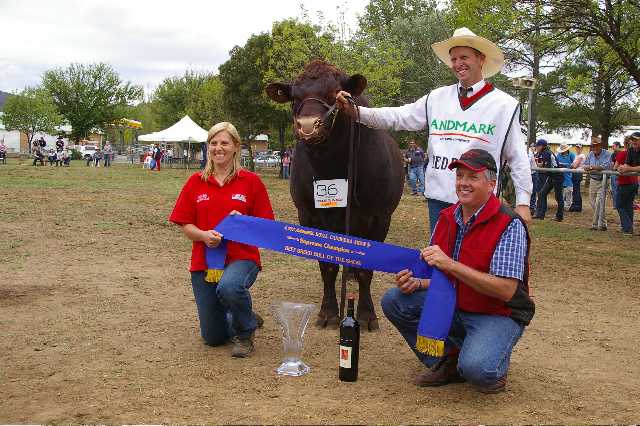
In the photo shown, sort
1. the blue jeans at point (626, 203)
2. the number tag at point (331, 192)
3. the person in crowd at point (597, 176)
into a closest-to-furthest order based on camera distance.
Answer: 1. the number tag at point (331, 192)
2. the blue jeans at point (626, 203)
3. the person in crowd at point (597, 176)

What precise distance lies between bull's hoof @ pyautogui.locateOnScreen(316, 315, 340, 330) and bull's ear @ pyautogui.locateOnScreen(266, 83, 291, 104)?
1883 millimetres

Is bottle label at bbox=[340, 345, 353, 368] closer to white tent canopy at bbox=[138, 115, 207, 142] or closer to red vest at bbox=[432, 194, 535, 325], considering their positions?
red vest at bbox=[432, 194, 535, 325]

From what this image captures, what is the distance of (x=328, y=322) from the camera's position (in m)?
5.28

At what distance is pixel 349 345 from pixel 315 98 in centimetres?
181

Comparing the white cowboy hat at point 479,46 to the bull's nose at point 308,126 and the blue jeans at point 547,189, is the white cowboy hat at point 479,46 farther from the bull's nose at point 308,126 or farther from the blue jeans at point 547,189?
the blue jeans at point 547,189

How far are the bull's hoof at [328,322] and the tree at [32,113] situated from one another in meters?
53.5

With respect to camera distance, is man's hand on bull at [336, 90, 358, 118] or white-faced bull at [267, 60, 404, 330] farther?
white-faced bull at [267, 60, 404, 330]

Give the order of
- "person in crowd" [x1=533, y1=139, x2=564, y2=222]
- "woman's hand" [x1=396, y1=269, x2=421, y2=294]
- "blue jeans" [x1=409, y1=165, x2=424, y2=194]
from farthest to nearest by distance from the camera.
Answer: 1. "blue jeans" [x1=409, y1=165, x2=424, y2=194]
2. "person in crowd" [x1=533, y1=139, x2=564, y2=222]
3. "woman's hand" [x1=396, y1=269, x2=421, y2=294]

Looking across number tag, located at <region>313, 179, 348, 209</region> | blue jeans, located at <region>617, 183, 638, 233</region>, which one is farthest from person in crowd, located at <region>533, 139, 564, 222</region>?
number tag, located at <region>313, 179, 348, 209</region>

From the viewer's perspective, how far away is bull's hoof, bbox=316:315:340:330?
17.2 ft

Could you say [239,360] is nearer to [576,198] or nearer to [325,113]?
[325,113]

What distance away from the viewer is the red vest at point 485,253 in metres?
3.53

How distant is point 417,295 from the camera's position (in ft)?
12.7

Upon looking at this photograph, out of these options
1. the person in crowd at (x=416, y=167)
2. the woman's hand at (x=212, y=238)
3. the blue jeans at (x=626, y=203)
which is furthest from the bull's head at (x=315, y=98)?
the person in crowd at (x=416, y=167)
